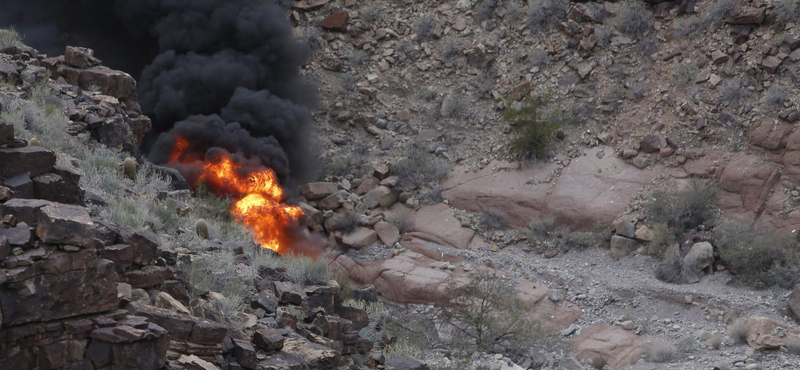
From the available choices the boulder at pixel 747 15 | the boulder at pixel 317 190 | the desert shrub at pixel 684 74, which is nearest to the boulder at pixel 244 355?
the boulder at pixel 317 190

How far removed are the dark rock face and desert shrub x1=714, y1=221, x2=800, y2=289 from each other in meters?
13.1

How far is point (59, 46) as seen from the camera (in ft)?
72.4

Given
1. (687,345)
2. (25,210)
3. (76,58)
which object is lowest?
(687,345)

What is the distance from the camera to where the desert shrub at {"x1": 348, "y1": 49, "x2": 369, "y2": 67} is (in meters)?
23.8

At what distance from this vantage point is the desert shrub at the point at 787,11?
18.9 metres

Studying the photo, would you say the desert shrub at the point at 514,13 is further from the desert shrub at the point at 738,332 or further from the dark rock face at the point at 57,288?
the dark rock face at the point at 57,288

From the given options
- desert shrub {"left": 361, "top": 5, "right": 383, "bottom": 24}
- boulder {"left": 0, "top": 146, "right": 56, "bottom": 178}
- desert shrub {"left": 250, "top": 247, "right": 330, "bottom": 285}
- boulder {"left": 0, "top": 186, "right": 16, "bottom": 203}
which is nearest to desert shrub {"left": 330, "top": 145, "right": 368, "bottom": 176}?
desert shrub {"left": 361, "top": 5, "right": 383, "bottom": 24}

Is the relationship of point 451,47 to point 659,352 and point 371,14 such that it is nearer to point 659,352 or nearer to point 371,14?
point 371,14

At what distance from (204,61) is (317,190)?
4.39m

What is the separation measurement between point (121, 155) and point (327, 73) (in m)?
10.6

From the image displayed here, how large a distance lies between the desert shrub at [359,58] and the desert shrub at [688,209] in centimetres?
993

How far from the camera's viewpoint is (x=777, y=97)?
18.1 meters

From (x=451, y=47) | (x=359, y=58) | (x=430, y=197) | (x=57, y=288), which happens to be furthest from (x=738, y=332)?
(x=359, y=58)

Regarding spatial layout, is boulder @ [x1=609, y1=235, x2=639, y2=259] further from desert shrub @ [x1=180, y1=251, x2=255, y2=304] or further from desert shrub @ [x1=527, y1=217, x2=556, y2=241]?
desert shrub @ [x1=180, y1=251, x2=255, y2=304]
